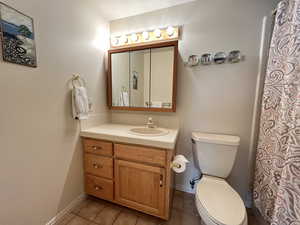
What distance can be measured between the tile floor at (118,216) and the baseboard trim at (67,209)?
0.11ft

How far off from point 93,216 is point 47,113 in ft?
3.75

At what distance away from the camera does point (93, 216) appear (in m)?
1.32

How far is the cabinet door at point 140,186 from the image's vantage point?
119cm

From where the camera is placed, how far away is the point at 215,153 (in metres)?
1.28

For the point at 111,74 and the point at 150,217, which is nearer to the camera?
the point at 150,217

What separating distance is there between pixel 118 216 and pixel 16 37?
1.79m

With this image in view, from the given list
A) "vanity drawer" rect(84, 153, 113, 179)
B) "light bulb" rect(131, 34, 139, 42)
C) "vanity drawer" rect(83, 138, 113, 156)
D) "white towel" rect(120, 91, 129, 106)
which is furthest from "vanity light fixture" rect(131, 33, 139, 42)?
"vanity drawer" rect(84, 153, 113, 179)

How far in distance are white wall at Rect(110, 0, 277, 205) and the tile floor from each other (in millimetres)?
291

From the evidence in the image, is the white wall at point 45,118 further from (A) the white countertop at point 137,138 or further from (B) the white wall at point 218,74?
(B) the white wall at point 218,74

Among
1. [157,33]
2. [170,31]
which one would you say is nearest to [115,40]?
[157,33]

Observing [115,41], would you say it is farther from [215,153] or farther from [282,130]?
[282,130]

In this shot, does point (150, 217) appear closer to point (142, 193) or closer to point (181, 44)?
point (142, 193)

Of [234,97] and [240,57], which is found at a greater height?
[240,57]

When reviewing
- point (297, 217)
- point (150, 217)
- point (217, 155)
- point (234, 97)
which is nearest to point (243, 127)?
point (234, 97)
